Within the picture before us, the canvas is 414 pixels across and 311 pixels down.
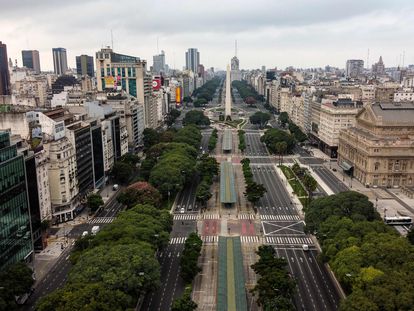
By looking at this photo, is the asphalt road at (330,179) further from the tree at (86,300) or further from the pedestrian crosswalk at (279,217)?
the tree at (86,300)

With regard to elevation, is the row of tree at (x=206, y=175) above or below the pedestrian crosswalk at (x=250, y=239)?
above

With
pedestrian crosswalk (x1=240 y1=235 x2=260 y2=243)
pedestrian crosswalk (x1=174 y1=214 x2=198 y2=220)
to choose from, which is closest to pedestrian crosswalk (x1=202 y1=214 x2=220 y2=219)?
pedestrian crosswalk (x1=174 y1=214 x2=198 y2=220)

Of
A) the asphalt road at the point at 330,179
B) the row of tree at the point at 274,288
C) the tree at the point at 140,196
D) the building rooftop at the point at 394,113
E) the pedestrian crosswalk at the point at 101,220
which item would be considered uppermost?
the building rooftop at the point at 394,113

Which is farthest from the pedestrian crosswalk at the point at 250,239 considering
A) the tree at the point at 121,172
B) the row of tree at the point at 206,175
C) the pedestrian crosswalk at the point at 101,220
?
the tree at the point at 121,172

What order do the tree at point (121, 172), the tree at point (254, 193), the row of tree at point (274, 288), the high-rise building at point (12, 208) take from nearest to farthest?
the row of tree at point (274, 288) < the high-rise building at point (12, 208) < the tree at point (254, 193) < the tree at point (121, 172)

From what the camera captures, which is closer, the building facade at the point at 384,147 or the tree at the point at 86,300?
the tree at the point at 86,300

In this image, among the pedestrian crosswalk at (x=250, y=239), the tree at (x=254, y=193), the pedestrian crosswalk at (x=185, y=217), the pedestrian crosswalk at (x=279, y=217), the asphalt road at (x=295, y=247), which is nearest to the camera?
the asphalt road at (x=295, y=247)

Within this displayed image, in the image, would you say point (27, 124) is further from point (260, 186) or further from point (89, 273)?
point (260, 186)
